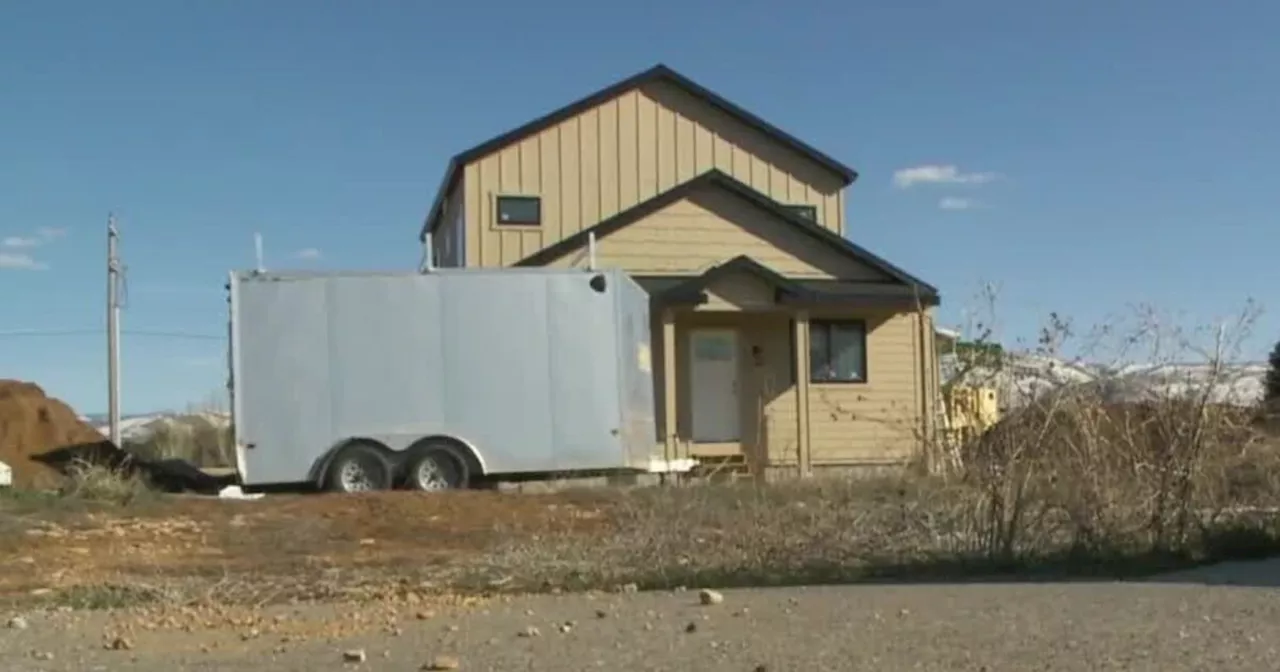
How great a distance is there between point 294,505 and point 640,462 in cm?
514

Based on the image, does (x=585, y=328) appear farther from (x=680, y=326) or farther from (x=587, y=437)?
(x=680, y=326)

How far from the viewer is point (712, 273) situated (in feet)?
71.7

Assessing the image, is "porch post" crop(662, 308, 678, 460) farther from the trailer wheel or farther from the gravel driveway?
the gravel driveway

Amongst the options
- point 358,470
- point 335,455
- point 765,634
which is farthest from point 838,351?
point 765,634

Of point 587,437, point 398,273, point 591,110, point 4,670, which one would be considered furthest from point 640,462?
point 4,670

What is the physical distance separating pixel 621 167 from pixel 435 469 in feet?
30.6

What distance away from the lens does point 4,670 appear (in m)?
7.57

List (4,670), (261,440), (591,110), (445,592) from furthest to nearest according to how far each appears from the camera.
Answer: (591,110) → (261,440) → (445,592) → (4,670)

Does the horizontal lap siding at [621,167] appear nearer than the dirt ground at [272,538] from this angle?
No

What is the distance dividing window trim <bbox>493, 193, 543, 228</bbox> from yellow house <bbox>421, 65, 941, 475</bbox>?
2 cm

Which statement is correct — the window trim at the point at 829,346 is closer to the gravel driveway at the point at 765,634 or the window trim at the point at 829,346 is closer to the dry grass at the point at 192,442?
the dry grass at the point at 192,442

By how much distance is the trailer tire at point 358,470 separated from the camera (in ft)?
60.7

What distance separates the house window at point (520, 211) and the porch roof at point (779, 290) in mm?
3350

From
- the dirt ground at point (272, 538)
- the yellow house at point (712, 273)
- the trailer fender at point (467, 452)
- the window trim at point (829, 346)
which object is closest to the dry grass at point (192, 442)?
the yellow house at point (712, 273)
